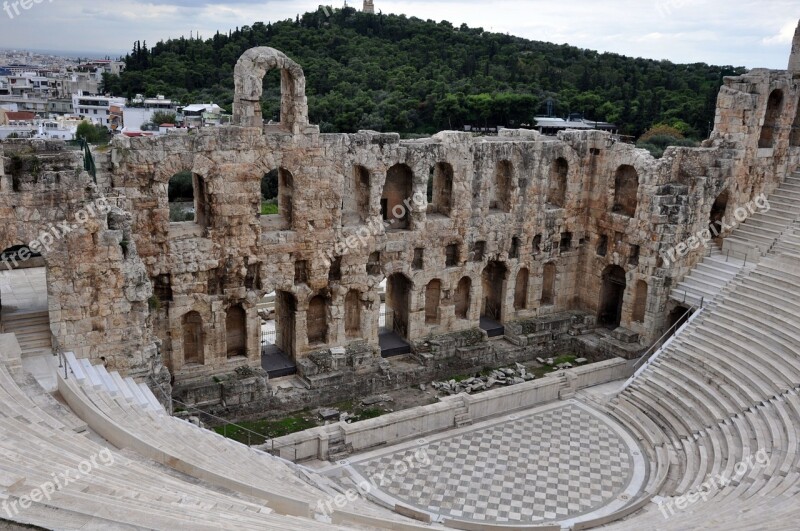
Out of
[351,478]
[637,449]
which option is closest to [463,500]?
[351,478]

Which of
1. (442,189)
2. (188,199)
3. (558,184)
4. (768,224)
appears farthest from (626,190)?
(188,199)

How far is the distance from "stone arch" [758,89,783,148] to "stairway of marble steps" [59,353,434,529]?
22.0 metres

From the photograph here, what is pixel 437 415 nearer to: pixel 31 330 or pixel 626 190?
pixel 31 330

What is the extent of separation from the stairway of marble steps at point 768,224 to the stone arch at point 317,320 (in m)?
15.7

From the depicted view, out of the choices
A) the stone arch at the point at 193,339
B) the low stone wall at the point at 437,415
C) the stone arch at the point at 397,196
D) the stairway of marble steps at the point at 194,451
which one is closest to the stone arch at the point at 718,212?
the low stone wall at the point at 437,415

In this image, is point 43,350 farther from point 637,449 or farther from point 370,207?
point 637,449

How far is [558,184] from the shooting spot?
2888 cm

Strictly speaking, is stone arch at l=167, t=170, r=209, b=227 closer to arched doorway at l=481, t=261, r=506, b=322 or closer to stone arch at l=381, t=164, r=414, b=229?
stone arch at l=381, t=164, r=414, b=229

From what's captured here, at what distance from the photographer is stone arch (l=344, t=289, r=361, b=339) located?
24781mm

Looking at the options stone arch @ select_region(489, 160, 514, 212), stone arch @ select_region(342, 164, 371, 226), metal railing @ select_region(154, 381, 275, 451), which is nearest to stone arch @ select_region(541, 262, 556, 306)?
stone arch @ select_region(489, 160, 514, 212)

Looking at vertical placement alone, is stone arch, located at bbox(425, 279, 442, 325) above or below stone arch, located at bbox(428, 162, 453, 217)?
below

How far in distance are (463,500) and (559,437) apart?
15.2 feet

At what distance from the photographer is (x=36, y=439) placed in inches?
478

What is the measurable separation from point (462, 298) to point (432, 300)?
1.35 metres
